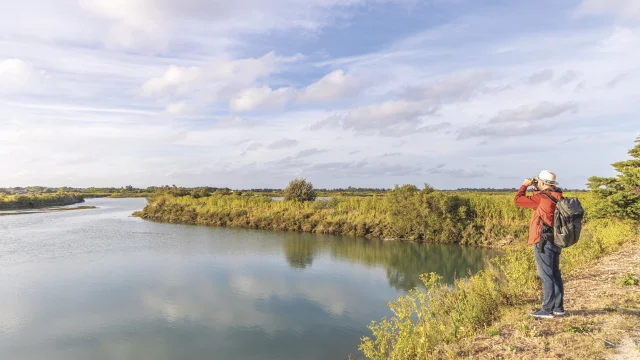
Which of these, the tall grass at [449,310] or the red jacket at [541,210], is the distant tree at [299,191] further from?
the red jacket at [541,210]

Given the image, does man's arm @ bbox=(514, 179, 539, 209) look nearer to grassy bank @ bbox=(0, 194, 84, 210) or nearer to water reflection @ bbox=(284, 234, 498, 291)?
water reflection @ bbox=(284, 234, 498, 291)

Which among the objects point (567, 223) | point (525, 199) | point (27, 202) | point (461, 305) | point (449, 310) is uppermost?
point (525, 199)

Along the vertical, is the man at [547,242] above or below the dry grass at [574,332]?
above

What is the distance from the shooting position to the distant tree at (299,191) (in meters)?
33.8

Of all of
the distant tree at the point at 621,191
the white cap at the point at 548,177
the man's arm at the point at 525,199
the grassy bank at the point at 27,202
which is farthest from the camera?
the grassy bank at the point at 27,202

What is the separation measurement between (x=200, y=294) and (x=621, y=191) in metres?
14.5

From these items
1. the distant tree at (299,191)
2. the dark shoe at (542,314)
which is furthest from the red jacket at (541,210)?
the distant tree at (299,191)

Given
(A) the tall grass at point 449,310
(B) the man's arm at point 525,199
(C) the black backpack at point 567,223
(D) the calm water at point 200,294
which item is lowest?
(D) the calm water at point 200,294

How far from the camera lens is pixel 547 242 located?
15.8 ft

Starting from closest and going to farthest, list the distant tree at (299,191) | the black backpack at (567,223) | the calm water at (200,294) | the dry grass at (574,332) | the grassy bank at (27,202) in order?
the dry grass at (574,332) → the black backpack at (567,223) → the calm water at (200,294) → the distant tree at (299,191) → the grassy bank at (27,202)

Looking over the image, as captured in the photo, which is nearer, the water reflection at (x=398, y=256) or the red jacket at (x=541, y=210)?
the red jacket at (x=541, y=210)

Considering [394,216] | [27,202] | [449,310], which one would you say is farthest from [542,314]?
[27,202]

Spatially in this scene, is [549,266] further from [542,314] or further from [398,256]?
[398,256]

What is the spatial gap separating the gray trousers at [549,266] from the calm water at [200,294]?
4.48 meters
